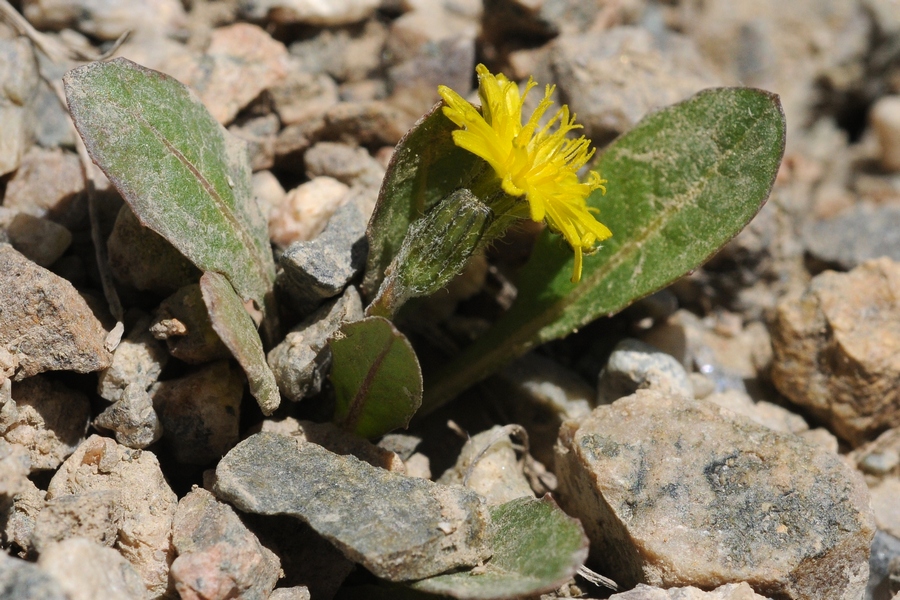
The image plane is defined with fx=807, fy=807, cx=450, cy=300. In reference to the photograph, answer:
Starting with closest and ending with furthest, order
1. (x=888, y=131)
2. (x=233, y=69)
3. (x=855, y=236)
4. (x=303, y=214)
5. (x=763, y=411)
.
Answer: (x=303, y=214), (x=763, y=411), (x=233, y=69), (x=855, y=236), (x=888, y=131)

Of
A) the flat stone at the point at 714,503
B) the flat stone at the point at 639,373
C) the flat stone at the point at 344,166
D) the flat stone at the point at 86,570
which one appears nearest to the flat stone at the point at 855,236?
the flat stone at the point at 639,373

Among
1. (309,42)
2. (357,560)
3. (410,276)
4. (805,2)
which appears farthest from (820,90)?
(357,560)

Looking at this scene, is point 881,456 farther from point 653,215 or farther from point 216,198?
point 216,198

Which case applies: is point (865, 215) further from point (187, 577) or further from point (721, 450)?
point (187, 577)

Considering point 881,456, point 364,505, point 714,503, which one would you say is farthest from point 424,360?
point 881,456

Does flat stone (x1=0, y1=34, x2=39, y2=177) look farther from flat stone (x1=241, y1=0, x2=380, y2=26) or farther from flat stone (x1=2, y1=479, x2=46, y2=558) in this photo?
flat stone (x1=2, y1=479, x2=46, y2=558)

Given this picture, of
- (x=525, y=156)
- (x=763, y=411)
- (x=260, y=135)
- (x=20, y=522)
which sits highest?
(x=525, y=156)
